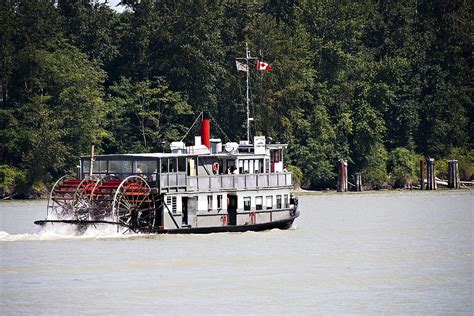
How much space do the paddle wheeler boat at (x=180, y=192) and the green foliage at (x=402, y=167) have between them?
163ft

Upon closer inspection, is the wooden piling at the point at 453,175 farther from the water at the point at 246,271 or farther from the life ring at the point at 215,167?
the life ring at the point at 215,167

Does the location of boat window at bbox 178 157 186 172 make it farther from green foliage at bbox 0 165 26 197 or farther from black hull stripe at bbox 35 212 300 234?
green foliage at bbox 0 165 26 197

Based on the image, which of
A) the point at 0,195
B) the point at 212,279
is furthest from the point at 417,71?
the point at 212,279

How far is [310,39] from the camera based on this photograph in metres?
124

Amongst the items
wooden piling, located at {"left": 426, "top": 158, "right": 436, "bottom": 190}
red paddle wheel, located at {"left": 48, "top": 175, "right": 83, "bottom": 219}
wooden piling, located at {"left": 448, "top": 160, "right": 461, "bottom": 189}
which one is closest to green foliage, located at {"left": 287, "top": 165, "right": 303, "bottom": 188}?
wooden piling, located at {"left": 426, "top": 158, "right": 436, "bottom": 190}

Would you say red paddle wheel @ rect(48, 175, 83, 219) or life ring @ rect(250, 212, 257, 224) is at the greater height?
red paddle wheel @ rect(48, 175, 83, 219)

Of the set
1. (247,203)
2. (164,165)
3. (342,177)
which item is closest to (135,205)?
(164,165)

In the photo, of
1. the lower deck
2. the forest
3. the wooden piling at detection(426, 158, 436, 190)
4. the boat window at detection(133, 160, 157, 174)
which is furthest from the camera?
the wooden piling at detection(426, 158, 436, 190)

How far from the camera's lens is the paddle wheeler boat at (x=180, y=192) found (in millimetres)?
66062

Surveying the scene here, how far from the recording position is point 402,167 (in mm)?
123375

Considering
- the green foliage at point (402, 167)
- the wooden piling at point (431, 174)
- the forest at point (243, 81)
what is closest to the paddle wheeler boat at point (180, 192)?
the forest at point (243, 81)

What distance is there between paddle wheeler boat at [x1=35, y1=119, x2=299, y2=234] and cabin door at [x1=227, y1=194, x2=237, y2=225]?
50 millimetres

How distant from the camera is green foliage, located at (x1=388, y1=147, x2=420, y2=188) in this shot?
4811 inches

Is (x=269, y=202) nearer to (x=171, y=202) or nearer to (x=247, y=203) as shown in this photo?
(x=247, y=203)
